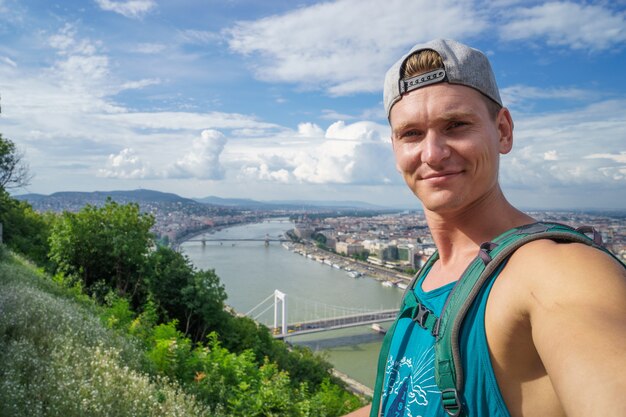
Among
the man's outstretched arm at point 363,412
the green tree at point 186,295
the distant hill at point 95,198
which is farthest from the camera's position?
the distant hill at point 95,198

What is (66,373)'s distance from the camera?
1488mm

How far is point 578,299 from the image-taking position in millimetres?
323

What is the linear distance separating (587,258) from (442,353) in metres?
0.15

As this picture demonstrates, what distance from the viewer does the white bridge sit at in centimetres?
1420

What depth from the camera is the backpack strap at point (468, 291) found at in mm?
384

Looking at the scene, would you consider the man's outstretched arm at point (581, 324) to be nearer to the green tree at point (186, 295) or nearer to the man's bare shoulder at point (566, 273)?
the man's bare shoulder at point (566, 273)

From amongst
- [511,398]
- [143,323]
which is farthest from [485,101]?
[143,323]

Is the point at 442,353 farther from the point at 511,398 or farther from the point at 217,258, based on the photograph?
the point at 217,258

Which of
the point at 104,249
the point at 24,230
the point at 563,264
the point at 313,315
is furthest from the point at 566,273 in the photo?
the point at 313,315

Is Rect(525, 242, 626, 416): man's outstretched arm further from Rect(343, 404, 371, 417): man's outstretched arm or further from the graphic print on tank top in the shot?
Rect(343, 404, 371, 417): man's outstretched arm

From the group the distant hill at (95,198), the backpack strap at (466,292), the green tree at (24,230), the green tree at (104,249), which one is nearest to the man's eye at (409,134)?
the backpack strap at (466,292)

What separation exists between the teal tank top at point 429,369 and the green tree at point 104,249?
550 cm

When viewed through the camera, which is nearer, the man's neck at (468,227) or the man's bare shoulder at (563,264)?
the man's bare shoulder at (563,264)

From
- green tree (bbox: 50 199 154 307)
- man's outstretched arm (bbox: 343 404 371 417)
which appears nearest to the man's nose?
man's outstretched arm (bbox: 343 404 371 417)
